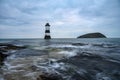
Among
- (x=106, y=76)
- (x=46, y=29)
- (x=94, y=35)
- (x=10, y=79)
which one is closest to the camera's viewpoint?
(x=10, y=79)

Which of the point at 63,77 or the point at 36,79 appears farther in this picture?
the point at 63,77

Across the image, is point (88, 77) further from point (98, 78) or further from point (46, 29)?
point (46, 29)

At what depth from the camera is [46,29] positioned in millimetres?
63719

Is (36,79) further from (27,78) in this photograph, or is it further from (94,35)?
(94,35)

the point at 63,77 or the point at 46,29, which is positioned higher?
the point at 46,29

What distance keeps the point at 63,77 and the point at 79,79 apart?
77 cm

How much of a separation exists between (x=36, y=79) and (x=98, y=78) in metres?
2.95

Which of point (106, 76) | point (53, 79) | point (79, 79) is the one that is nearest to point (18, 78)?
point (53, 79)

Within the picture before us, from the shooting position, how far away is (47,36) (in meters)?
66.0

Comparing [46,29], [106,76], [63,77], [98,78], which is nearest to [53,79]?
[63,77]

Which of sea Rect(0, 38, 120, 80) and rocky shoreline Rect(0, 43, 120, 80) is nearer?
A: rocky shoreline Rect(0, 43, 120, 80)

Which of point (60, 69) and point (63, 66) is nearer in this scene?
point (60, 69)

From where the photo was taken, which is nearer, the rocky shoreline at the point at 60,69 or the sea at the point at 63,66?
the rocky shoreline at the point at 60,69

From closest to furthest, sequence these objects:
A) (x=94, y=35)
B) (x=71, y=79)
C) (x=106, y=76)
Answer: (x=71, y=79) → (x=106, y=76) → (x=94, y=35)
